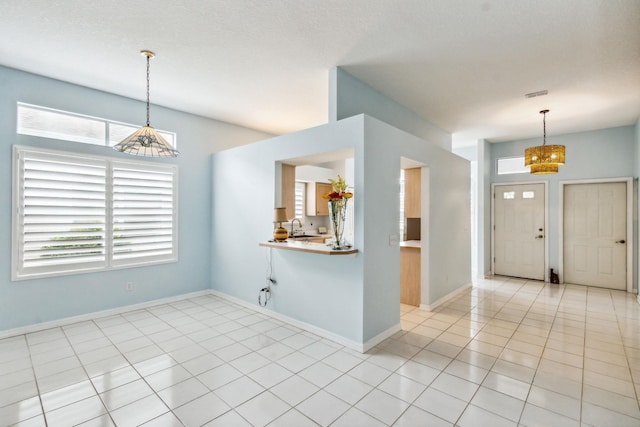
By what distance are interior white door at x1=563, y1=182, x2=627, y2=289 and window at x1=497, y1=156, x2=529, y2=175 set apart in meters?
0.91

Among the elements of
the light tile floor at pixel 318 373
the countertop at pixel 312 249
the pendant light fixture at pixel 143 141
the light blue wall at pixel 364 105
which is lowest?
the light tile floor at pixel 318 373

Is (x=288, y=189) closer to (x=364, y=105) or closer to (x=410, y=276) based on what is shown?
(x=364, y=105)

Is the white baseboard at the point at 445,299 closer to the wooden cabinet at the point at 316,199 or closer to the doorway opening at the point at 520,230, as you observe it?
the doorway opening at the point at 520,230

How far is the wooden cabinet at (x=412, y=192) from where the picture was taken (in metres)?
4.82


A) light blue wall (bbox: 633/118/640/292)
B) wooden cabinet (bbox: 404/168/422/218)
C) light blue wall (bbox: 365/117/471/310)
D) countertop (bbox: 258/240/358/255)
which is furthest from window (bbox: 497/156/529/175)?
countertop (bbox: 258/240/358/255)

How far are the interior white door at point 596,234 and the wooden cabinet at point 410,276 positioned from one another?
388 cm

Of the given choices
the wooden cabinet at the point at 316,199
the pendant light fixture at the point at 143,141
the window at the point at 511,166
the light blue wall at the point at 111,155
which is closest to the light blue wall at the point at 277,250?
the light blue wall at the point at 111,155

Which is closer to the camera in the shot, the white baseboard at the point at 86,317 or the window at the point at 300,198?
the white baseboard at the point at 86,317

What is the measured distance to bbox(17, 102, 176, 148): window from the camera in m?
3.73

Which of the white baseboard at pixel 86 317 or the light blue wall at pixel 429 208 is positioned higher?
the light blue wall at pixel 429 208

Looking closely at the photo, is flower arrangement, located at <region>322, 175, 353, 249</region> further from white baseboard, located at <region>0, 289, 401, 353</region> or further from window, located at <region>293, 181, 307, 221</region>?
window, located at <region>293, 181, 307, 221</region>

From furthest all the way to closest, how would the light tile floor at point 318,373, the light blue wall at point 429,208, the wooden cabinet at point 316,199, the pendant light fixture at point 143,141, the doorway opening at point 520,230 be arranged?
the wooden cabinet at point 316,199 < the doorway opening at point 520,230 < the light blue wall at point 429,208 < the pendant light fixture at point 143,141 < the light tile floor at point 318,373

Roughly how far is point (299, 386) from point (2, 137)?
4.30 m

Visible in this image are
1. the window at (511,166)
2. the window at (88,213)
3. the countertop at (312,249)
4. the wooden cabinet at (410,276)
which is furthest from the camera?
the window at (511,166)
